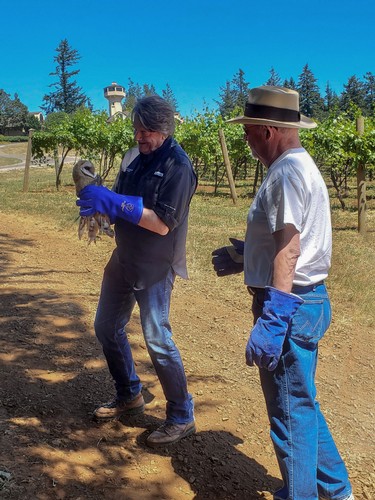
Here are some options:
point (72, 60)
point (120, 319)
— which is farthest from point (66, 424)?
point (72, 60)

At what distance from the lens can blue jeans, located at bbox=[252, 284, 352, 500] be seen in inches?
86.7

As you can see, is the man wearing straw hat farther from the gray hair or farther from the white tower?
the white tower

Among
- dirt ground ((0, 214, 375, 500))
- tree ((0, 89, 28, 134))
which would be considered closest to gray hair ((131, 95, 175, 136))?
dirt ground ((0, 214, 375, 500))

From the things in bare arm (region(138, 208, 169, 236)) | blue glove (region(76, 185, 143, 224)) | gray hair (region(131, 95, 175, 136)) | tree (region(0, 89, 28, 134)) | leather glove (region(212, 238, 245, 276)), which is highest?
tree (region(0, 89, 28, 134))

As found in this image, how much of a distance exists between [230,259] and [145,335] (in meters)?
0.59

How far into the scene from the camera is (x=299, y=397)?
2.24 m

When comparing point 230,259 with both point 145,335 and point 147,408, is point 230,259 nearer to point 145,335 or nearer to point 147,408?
point 145,335

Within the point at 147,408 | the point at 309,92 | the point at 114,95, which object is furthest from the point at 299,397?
the point at 114,95

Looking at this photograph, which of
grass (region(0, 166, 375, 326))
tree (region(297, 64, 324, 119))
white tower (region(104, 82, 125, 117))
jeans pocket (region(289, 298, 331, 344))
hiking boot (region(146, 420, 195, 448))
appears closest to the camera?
jeans pocket (region(289, 298, 331, 344))

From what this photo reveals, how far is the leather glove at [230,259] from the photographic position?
2.68m

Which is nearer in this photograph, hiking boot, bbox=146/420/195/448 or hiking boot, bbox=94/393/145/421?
hiking boot, bbox=146/420/195/448

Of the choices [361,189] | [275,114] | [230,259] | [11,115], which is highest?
[11,115]

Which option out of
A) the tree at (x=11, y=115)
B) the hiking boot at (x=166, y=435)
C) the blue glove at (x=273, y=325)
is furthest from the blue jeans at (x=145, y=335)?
the tree at (x=11, y=115)

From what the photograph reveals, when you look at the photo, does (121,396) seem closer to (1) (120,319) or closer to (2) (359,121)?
(1) (120,319)
